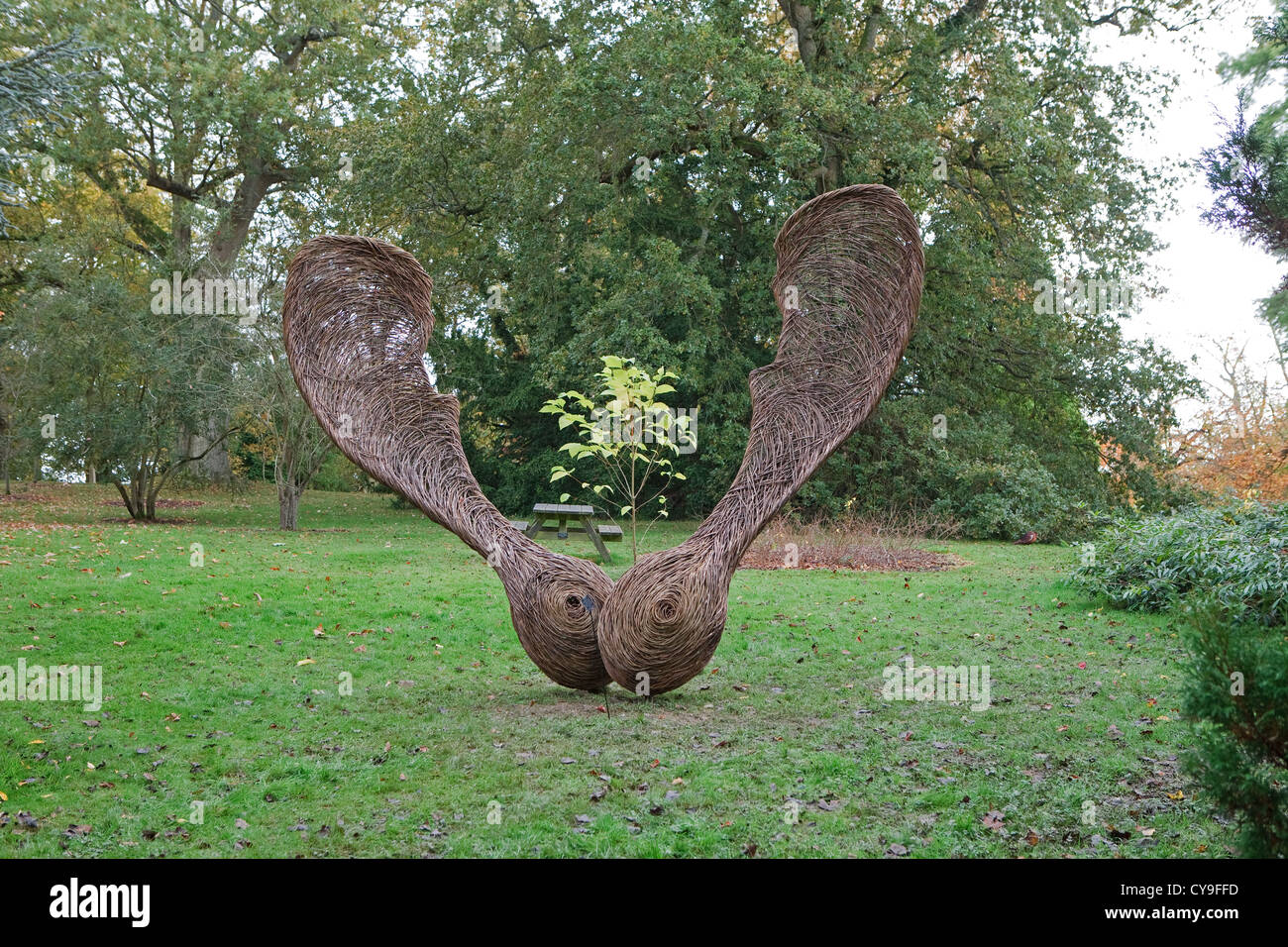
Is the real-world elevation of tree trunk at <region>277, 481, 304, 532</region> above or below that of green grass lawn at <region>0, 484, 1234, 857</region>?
above

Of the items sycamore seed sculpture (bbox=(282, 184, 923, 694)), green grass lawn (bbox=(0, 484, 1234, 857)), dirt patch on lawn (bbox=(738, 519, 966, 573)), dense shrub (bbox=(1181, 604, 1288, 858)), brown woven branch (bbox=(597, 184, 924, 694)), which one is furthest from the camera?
dirt patch on lawn (bbox=(738, 519, 966, 573))

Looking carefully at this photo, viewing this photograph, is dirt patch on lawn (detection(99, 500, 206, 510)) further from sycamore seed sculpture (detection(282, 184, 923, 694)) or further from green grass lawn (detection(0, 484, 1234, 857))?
sycamore seed sculpture (detection(282, 184, 923, 694))

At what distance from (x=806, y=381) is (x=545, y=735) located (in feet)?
9.12

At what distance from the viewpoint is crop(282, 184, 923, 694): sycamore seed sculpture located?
617cm

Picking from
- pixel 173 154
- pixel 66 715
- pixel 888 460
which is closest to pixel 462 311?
pixel 173 154

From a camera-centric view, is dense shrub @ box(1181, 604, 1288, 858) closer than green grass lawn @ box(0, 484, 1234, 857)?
Yes

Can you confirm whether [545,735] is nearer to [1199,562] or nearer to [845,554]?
[1199,562]

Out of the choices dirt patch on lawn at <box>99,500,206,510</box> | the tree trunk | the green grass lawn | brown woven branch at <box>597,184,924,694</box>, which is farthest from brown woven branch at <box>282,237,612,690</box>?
dirt patch on lawn at <box>99,500,206,510</box>

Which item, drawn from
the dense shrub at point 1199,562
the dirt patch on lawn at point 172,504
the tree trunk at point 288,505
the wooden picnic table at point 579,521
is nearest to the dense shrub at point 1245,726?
the dense shrub at point 1199,562

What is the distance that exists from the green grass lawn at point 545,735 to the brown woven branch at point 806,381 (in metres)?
0.51

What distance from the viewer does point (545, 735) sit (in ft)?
18.8

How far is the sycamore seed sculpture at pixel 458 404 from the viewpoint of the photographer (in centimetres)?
617

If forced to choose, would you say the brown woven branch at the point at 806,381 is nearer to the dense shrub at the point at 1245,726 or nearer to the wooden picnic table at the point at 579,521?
the dense shrub at the point at 1245,726
